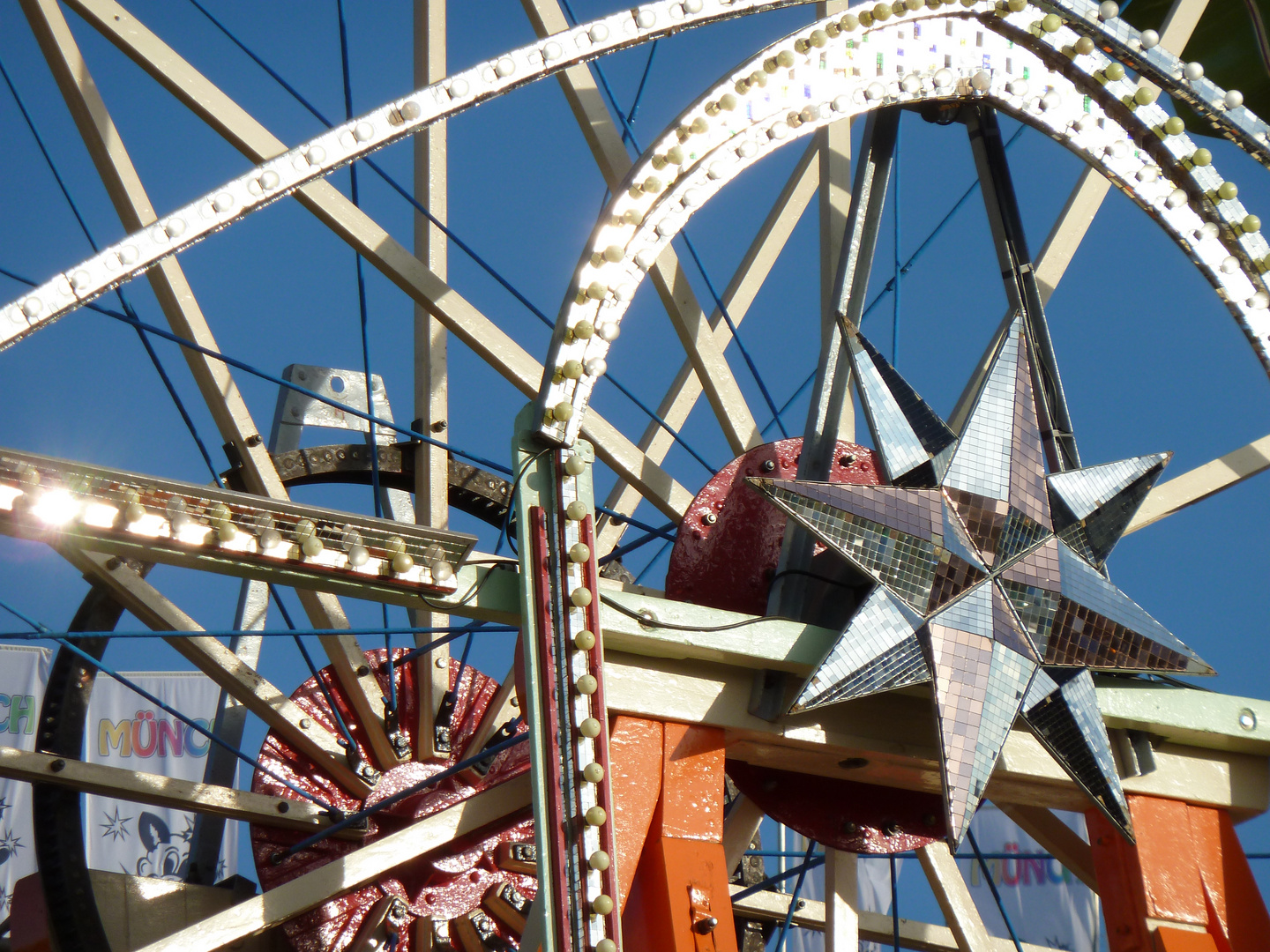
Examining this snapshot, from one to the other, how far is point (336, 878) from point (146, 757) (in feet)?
34.5

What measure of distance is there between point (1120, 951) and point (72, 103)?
18.2 ft

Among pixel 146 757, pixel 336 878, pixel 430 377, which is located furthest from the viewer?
pixel 146 757

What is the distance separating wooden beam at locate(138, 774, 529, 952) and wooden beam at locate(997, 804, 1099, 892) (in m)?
2.31

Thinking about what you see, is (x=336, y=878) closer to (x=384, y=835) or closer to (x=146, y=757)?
(x=384, y=835)

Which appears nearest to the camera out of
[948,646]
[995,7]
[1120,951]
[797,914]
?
[948,646]

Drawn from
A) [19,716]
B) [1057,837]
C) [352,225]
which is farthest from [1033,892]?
[352,225]

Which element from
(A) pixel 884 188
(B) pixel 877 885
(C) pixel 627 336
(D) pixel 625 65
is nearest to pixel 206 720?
(B) pixel 877 885

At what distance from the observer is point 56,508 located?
3.92 meters

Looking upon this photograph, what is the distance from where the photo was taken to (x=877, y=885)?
16.7 metres

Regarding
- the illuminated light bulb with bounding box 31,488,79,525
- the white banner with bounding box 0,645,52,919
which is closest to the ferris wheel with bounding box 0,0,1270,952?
the illuminated light bulb with bounding box 31,488,79,525

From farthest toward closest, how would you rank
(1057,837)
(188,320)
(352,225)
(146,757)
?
(146,757)
(188,320)
(352,225)
(1057,837)

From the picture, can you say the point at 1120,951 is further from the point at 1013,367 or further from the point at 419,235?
the point at 419,235

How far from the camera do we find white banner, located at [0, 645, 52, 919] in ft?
42.8

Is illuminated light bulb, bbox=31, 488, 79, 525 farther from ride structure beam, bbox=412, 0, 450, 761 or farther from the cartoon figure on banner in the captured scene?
the cartoon figure on banner
